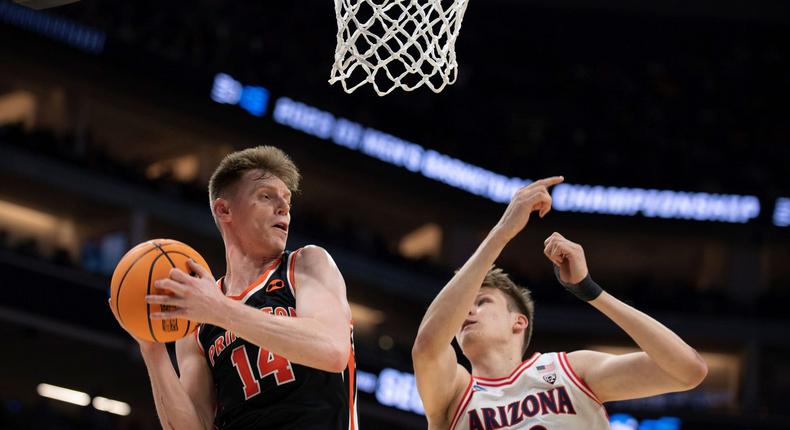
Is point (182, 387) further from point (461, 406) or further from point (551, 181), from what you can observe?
point (551, 181)

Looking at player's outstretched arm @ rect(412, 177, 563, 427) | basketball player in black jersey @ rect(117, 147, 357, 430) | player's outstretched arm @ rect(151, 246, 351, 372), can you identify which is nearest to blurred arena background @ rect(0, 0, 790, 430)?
player's outstretched arm @ rect(412, 177, 563, 427)

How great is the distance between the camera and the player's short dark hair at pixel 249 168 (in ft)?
12.8

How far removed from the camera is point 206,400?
3.78m

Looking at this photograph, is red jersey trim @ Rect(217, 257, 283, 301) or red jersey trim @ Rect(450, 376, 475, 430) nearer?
red jersey trim @ Rect(217, 257, 283, 301)

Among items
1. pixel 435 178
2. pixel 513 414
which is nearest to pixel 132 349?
pixel 435 178

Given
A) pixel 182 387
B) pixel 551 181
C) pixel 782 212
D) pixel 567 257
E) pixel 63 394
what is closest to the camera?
pixel 182 387

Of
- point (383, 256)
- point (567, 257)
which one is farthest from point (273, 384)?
point (383, 256)

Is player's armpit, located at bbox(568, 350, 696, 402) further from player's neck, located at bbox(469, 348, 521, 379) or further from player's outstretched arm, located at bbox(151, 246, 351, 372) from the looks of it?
player's outstretched arm, located at bbox(151, 246, 351, 372)

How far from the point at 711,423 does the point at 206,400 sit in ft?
53.7

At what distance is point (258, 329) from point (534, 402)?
5.33 ft

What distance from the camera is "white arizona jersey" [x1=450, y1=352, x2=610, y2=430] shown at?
169 inches

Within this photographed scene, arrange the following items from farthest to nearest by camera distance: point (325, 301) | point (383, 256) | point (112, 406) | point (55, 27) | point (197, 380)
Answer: point (383, 256) < point (112, 406) < point (55, 27) < point (197, 380) < point (325, 301)

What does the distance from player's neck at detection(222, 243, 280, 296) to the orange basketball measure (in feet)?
1.78

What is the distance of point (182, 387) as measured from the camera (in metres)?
3.67
